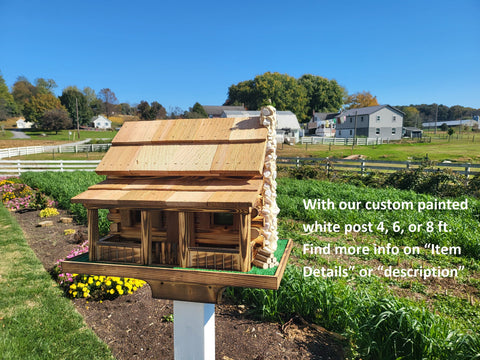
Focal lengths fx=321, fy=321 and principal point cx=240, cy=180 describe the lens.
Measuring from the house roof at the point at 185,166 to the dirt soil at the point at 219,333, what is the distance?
2873 mm

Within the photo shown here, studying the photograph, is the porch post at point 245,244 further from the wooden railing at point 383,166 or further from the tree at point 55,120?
the tree at point 55,120

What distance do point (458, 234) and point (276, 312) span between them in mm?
5685

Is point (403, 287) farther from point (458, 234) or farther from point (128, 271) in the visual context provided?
point (128, 271)

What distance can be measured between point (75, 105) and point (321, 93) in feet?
175

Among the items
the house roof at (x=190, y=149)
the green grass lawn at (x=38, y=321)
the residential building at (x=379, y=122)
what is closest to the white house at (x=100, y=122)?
the residential building at (x=379, y=122)

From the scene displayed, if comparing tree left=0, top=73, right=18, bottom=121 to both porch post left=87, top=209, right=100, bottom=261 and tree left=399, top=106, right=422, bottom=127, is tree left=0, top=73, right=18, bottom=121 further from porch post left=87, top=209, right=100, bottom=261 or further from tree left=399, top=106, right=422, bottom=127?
tree left=399, top=106, right=422, bottom=127

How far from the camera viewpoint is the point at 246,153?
1.79 meters

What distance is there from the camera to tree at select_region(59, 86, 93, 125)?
2589 inches

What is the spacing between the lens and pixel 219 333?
4.30 m

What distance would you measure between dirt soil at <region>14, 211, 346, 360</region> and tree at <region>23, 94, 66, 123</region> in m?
69.3

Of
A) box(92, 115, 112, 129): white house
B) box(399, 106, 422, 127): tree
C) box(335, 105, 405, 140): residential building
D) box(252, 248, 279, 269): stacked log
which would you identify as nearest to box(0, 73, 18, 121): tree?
box(92, 115, 112, 129): white house

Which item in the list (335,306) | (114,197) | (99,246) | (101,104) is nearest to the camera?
(114,197)

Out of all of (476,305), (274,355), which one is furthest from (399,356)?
(476,305)

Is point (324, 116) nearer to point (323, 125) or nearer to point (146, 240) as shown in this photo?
point (323, 125)
